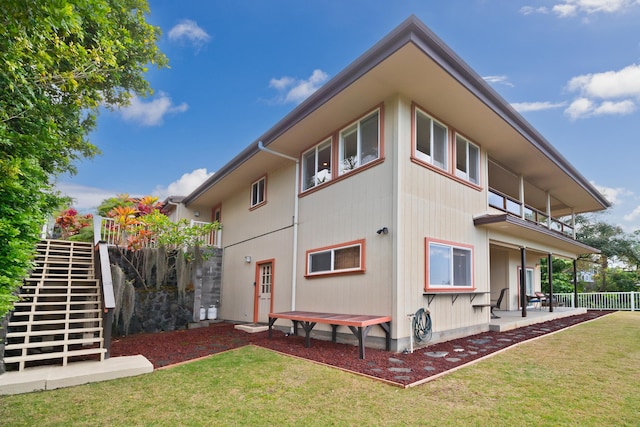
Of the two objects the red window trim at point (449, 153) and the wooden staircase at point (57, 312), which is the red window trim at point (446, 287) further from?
the wooden staircase at point (57, 312)

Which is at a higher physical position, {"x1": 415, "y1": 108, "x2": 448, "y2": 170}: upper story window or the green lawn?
{"x1": 415, "y1": 108, "x2": 448, "y2": 170}: upper story window

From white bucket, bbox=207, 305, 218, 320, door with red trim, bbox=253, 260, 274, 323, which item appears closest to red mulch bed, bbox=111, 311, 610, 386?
door with red trim, bbox=253, 260, 274, 323

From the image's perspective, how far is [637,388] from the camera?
4.23m

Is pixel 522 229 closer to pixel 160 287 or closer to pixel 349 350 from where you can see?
pixel 349 350

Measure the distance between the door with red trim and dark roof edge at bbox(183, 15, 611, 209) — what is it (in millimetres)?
3253

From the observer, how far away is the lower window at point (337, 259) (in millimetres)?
7410

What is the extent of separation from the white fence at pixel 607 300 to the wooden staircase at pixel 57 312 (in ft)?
57.0

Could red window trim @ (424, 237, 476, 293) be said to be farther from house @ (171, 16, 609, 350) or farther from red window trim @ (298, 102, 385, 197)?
red window trim @ (298, 102, 385, 197)

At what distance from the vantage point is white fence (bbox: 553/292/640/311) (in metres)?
15.7

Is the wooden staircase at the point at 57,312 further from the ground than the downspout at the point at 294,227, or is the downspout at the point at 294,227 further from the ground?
the downspout at the point at 294,227

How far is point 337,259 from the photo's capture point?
799 centimetres

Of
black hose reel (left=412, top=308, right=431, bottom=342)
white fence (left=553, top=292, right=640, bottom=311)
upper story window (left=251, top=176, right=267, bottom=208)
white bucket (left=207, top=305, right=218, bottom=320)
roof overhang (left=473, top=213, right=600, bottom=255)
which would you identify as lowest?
white bucket (left=207, top=305, right=218, bottom=320)

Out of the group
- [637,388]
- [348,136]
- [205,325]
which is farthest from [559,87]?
[205,325]

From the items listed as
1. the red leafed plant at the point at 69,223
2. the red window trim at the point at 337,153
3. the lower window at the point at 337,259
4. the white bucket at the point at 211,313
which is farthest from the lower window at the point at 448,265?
the red leafed plant at the point at 69,223
